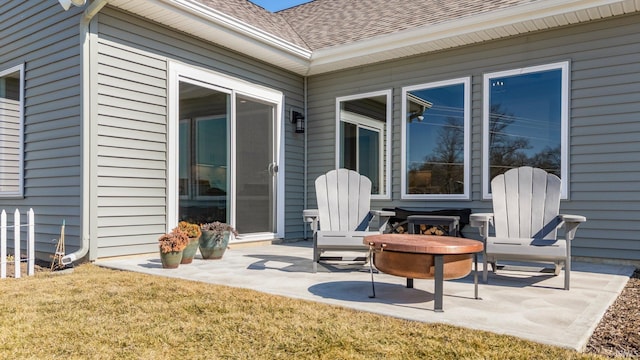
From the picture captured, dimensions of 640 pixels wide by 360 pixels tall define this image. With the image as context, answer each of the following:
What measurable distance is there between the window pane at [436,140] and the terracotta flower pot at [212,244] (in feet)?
9.09

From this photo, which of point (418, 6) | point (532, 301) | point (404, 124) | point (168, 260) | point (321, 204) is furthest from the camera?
point (418, 6)

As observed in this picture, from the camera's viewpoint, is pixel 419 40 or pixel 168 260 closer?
pixel 168 260

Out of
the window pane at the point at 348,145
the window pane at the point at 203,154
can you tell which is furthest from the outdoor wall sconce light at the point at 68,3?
the window pane at the point at 348,145

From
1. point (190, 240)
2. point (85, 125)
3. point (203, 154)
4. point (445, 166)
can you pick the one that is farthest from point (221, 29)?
point (445, 166)

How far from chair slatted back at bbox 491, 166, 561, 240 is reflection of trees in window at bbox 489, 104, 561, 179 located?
1351mm

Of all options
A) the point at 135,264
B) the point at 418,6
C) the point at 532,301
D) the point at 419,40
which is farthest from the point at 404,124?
the point at 135,264

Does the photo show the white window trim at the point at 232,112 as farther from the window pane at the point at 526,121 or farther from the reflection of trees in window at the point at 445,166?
the window pane at the point at 526,121

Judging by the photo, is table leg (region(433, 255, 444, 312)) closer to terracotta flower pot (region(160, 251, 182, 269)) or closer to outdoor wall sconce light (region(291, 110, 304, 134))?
terracotta flower pot (region(160, 251, 182, 269))

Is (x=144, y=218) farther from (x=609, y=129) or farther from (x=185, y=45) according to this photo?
(x=609, y=129)

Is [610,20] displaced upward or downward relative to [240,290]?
upward

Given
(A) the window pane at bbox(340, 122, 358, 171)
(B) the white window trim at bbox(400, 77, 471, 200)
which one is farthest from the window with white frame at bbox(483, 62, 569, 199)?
(A) the window pane at bbox(340, 122, 358, 171)

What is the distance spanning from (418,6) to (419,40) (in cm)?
136

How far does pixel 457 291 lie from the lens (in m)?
3.42

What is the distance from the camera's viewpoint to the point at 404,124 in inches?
248
